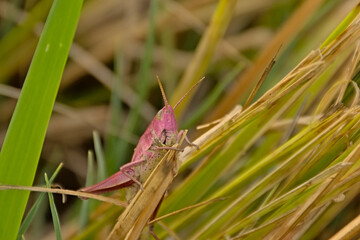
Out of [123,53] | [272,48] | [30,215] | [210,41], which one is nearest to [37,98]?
[30,215]

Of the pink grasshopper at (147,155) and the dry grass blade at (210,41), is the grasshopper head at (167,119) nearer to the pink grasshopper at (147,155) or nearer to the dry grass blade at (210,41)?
the pink grasshopper at (147,155)

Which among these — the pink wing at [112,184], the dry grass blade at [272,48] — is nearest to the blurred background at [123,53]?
the dry grass blade at [272,48]

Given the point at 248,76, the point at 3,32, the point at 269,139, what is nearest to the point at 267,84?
the point at 248,76

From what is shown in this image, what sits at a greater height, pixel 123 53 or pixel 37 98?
pixel 123 53

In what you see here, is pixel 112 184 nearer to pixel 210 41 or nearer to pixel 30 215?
pixel 30 215

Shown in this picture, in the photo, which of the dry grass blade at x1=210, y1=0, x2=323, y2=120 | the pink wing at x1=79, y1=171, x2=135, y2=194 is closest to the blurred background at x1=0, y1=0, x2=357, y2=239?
the dry grass blade at x1=210, y1=0, x2=323, y2=120

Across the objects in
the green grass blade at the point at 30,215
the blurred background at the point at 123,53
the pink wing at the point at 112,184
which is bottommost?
the green grass blade at the point at 30,215

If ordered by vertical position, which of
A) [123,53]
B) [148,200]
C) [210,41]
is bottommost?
[148,200]
